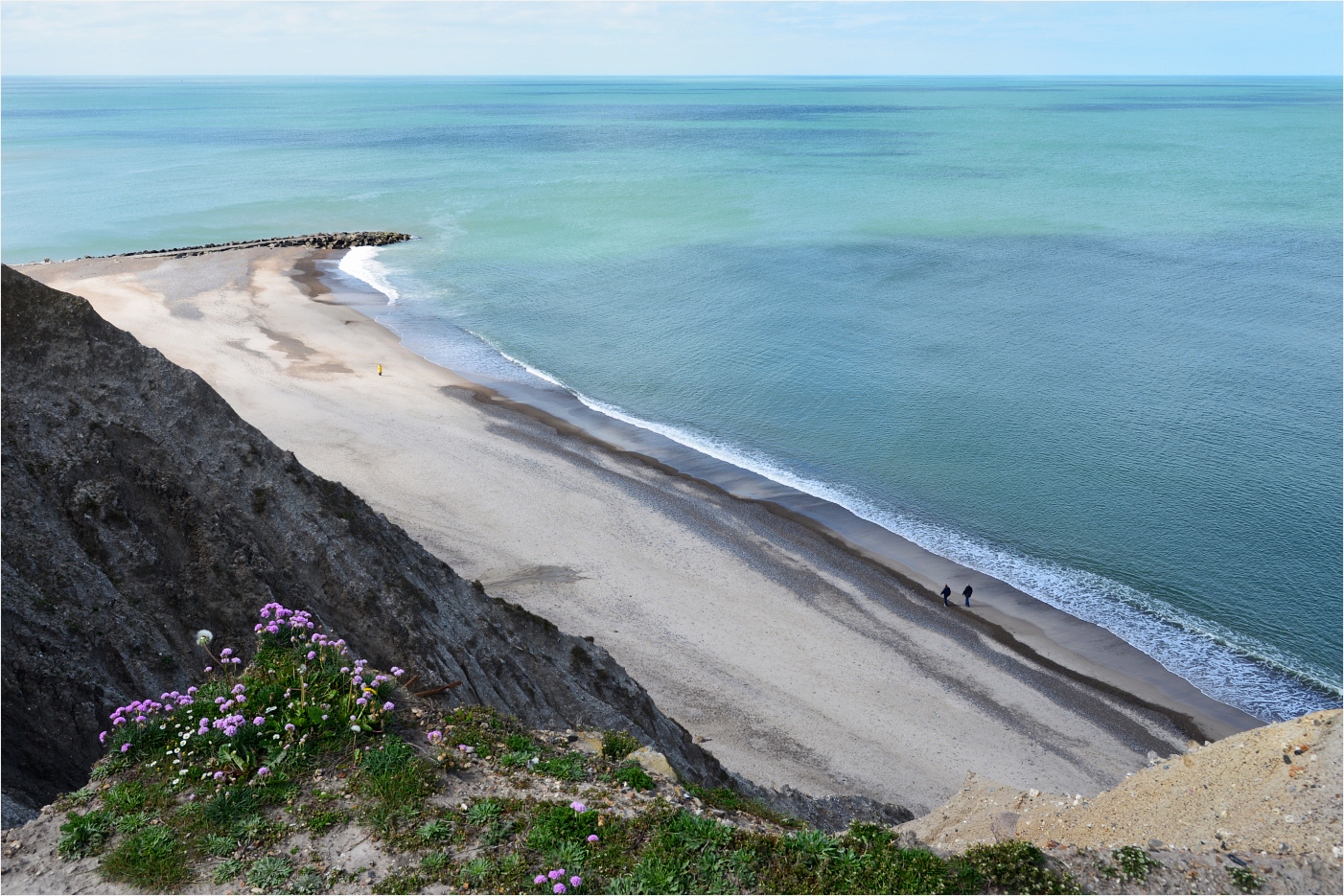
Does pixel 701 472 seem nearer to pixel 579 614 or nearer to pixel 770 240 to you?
pixel 579 614

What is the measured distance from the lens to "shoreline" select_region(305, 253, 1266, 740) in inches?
1123

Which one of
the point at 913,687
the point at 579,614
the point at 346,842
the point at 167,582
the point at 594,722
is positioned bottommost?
the point at 913,687

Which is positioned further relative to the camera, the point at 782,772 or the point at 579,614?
the point at 579,614

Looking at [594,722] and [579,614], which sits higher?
[594,722]

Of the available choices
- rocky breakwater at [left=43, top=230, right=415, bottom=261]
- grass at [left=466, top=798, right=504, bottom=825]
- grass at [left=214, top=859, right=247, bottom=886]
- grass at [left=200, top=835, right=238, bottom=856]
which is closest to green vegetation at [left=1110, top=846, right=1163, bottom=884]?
grass at [left=466, top=798, right=504, bottom=825]

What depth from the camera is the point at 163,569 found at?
14.0m

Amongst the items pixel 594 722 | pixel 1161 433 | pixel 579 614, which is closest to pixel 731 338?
pixel 1161 433

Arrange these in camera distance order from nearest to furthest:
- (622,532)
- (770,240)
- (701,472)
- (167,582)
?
(167,582) < (622,532) < (701,472) < (770,240)

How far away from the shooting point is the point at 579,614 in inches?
1127

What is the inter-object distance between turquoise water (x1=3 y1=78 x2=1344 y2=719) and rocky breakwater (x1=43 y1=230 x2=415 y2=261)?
12.6 ft

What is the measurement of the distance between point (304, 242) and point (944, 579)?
77.0m

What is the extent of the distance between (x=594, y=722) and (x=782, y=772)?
771cm

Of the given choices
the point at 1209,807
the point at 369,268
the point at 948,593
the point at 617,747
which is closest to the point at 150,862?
the point at 617,747

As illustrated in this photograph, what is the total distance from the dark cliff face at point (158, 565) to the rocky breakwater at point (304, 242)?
251 feet
